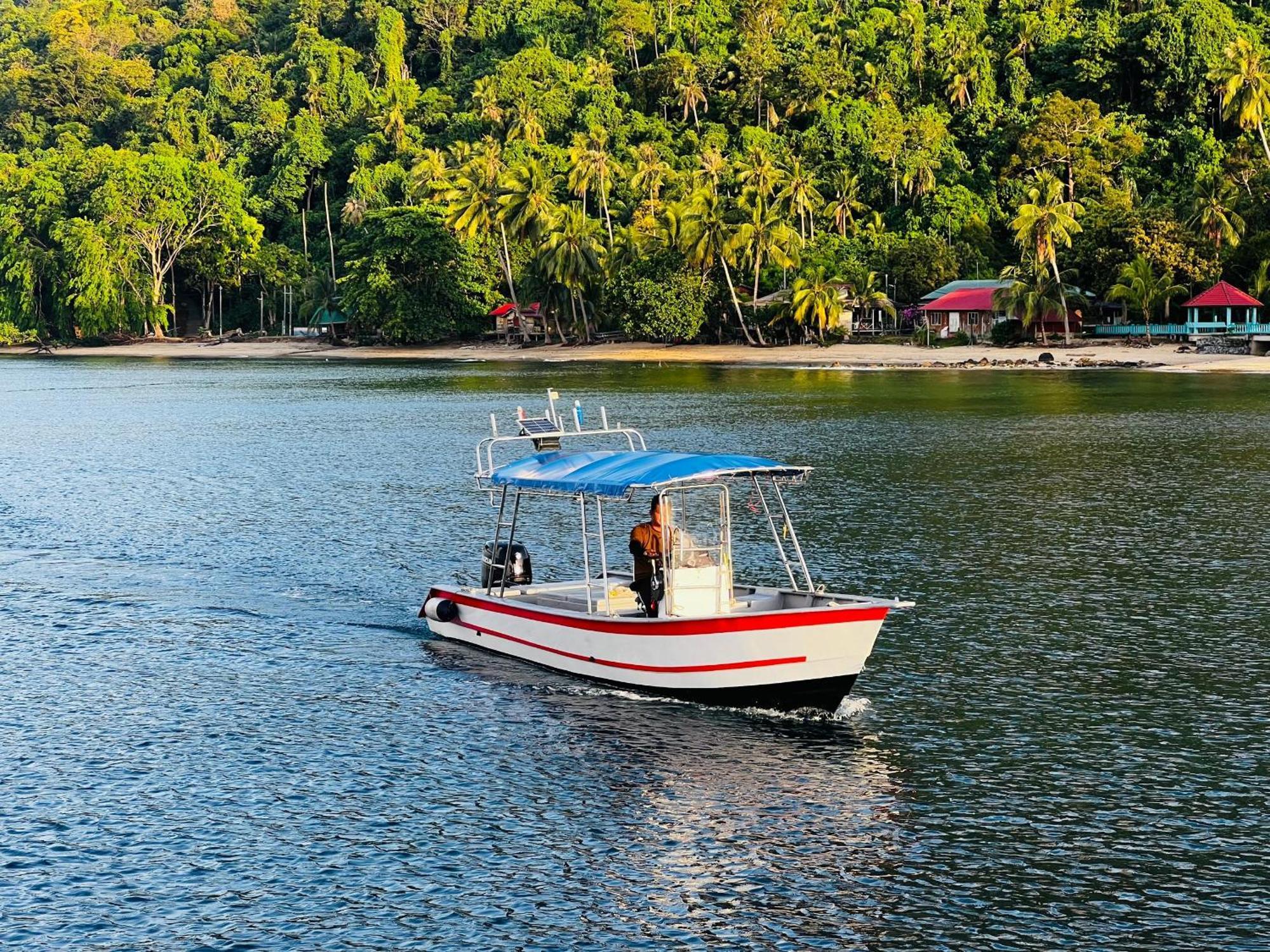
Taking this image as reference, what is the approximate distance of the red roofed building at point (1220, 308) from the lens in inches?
4306

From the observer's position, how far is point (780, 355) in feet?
409

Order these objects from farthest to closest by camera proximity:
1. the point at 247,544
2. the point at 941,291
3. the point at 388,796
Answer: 1. the point at 941,291
2. the point at 247,544
3. the point at 388,796

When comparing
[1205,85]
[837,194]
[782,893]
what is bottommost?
[782,893]

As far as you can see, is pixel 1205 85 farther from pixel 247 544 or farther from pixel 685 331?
pixel 247 544

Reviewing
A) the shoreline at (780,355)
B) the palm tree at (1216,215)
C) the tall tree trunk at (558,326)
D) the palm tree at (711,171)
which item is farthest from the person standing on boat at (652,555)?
the tall tree trunk at (558,326)

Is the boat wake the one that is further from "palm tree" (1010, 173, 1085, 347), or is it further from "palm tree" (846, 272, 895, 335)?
"palm tree" (846, 272, 895, 335)

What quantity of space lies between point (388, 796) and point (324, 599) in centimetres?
1383

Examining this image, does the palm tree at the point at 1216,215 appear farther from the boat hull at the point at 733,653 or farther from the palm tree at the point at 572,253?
the boat hull at the point at 733,653

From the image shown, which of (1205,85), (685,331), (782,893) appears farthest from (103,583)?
(1205,85)

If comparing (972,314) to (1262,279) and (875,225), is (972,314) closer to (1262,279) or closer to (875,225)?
(875,225)

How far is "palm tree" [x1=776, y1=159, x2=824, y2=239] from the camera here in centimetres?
13290

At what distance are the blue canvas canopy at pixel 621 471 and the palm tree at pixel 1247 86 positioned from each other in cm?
11217

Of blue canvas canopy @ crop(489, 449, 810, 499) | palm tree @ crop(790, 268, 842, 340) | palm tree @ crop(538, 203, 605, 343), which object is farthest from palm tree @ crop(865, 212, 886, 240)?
blue canvas canopy @ crop(489, 449, 810, 499)

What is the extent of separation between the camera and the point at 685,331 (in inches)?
5162
